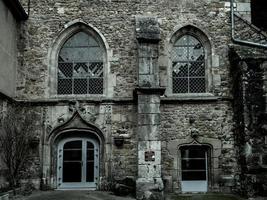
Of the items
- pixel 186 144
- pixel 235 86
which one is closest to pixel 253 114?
pixel 235 86

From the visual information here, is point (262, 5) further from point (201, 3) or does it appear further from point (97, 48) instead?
point (97, 48)

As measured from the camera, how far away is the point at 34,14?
41.8ft

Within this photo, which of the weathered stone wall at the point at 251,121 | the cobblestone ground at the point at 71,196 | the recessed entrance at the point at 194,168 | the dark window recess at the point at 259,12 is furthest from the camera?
the dark window recess at the point at 259,12

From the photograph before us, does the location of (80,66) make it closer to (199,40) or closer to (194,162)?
(199,40)

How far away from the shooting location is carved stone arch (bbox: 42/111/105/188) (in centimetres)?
1189

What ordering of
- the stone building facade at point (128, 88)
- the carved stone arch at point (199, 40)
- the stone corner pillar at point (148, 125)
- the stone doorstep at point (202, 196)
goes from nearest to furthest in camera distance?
1. the stone corner pillar at point (148, 125)
2. the stone doorstep at point (202, 196)
3. the stone building facade at point (128, 88)
4. the carved stone arch at point (199, 40)

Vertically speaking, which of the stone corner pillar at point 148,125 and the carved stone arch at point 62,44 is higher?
the carved stone arch at point 62,44

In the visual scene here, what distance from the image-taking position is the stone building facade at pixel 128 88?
11875mm

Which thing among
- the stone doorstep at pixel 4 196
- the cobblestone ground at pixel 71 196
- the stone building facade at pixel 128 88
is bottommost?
the cobblestone ground at pixel 71 196

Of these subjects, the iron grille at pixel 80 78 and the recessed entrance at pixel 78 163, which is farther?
the iron grille at pixel 80 78

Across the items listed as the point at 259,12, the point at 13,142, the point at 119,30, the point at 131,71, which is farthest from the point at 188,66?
the point at 13,142

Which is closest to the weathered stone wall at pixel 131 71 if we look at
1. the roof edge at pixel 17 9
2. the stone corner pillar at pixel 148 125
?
the roof edge at pixel 17 9

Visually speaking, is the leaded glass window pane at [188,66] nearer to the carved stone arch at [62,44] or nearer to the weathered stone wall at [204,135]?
the weathered stone wall at [204,135]

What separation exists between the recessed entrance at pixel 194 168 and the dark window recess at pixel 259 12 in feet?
17.4
